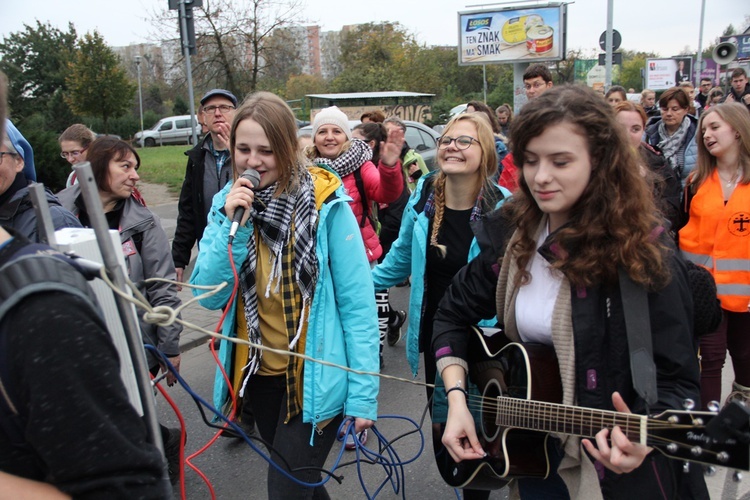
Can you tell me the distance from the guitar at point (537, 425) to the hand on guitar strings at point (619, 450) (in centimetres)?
4

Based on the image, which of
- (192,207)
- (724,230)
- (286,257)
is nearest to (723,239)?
(724,230)

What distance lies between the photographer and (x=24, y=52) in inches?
1419

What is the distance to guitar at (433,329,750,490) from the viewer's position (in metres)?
1.48

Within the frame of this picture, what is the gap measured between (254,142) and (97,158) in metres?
1.55

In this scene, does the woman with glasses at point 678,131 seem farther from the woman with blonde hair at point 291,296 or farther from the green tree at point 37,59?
the green tree at point 37,59

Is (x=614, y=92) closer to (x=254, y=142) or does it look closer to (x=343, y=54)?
(x=254, y=142)

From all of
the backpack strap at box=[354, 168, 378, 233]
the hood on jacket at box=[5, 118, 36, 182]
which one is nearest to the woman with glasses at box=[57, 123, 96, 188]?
the backpack strap at box=[354, 168, 378, 233]

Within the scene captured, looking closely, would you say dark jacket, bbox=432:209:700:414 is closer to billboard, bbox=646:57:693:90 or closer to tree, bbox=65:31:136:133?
tree, bbox=65:31:136:133

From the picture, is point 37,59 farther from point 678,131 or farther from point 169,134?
point 678,131

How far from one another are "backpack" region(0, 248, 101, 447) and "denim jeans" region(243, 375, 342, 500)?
1.34 metres

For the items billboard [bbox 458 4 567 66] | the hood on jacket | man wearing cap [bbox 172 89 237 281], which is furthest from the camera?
billboard [bbox 458 4 567 66]

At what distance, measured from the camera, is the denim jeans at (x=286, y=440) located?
7.24 feet

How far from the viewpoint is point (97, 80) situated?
2439 cm

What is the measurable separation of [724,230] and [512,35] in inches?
940
